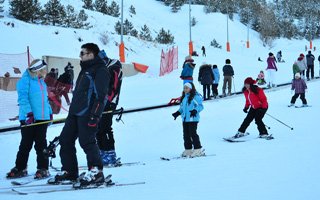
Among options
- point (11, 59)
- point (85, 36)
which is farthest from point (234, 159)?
point (85, 36)

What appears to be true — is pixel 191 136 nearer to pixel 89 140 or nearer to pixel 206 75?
pixel 89 140

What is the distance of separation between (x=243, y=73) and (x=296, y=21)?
4954cm

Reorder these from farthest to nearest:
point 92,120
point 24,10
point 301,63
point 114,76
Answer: point 24,10
point 301,63
point 114,76
point 92,120

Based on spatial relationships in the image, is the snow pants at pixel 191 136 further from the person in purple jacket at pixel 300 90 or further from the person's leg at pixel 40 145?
the person in purple jacket at pixel 300 90

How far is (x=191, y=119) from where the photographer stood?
8.24m

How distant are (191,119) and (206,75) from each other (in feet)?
29.0

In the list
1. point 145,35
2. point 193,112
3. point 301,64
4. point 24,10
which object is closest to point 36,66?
point 193,112

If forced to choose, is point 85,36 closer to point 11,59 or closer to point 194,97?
point 11,59

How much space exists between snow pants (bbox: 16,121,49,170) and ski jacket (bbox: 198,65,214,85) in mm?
11155

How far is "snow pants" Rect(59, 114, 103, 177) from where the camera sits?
5.14m

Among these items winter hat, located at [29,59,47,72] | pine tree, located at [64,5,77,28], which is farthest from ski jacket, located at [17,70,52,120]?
pine tree, located at [64,5,77,28]

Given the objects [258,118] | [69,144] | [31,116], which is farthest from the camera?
[258,118]

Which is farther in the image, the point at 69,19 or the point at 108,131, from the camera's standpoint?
the point at 69,19

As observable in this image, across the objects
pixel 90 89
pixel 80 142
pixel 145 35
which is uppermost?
pixel 145 35
